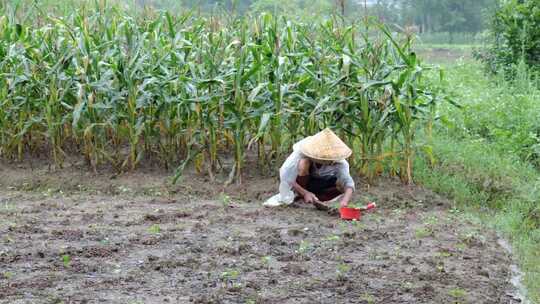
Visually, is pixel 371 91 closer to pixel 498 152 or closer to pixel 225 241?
pixel 498 152

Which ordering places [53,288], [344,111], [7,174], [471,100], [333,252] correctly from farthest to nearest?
[471,100]
[7,174]
[344,111]
[333,252]
[53,288]

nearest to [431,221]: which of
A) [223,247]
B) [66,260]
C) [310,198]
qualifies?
[310,198]

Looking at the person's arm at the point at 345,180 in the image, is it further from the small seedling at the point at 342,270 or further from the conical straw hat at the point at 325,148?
the small seedling at the point at 342,270

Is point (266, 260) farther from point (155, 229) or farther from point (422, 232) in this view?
point (422, 232)

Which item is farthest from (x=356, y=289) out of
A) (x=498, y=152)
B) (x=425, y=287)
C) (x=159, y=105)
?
(x=498, y=152)

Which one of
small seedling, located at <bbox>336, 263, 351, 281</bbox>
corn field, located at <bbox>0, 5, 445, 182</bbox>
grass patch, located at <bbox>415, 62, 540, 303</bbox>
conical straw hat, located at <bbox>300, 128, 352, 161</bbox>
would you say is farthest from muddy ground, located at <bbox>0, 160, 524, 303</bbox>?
conical straw hat, located at <bbox>300, 128, 352, 161</bbox>

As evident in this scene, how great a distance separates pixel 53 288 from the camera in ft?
16.6

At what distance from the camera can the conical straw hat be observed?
6.76 meters

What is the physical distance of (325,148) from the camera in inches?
267

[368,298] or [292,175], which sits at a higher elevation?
[292,175]

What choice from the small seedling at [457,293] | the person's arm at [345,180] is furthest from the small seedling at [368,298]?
the person's arm at [345,180]

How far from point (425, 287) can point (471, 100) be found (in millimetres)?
5950

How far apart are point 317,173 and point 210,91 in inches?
53.3

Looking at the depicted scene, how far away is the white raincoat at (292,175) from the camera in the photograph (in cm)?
702
